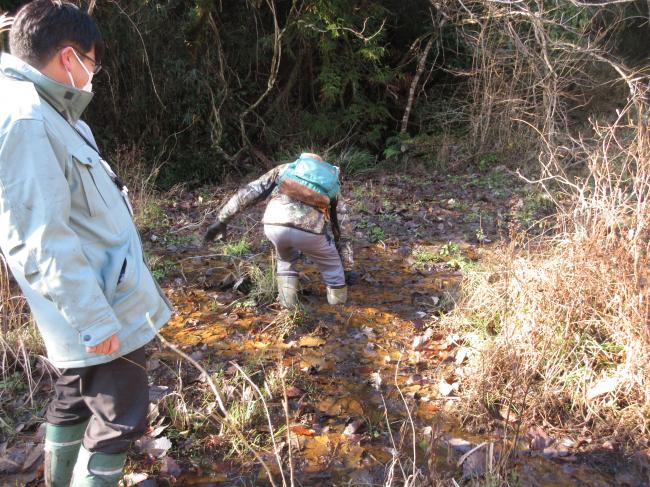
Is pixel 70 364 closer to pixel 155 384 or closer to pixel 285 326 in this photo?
pixel 155 384

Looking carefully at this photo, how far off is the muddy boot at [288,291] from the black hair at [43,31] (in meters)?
2.63

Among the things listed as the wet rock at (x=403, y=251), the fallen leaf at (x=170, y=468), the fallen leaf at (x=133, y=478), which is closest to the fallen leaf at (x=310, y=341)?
the fallen leaf at (x=170, y=468)

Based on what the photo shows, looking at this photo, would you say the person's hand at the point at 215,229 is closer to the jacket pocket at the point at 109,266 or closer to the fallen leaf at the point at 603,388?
the jacket pocket at the point at 109,266

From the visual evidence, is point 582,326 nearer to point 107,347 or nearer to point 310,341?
point 310,341

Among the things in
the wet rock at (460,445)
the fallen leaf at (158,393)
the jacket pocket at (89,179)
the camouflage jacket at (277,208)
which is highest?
the jacket pocket at (89,179)

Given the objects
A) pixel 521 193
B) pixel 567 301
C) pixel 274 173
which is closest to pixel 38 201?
pixel 274 173

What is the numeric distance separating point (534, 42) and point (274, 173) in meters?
7.11

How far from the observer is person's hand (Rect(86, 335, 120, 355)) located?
1.67m

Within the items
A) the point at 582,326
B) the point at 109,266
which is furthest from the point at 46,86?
the point at 582,326

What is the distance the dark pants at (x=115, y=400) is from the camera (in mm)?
1815

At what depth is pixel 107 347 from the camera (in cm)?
170

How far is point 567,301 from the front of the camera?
10.1 feet

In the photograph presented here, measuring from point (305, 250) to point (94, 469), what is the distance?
7.77 feet

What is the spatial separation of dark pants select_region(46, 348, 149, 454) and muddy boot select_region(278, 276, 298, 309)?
2215mm
